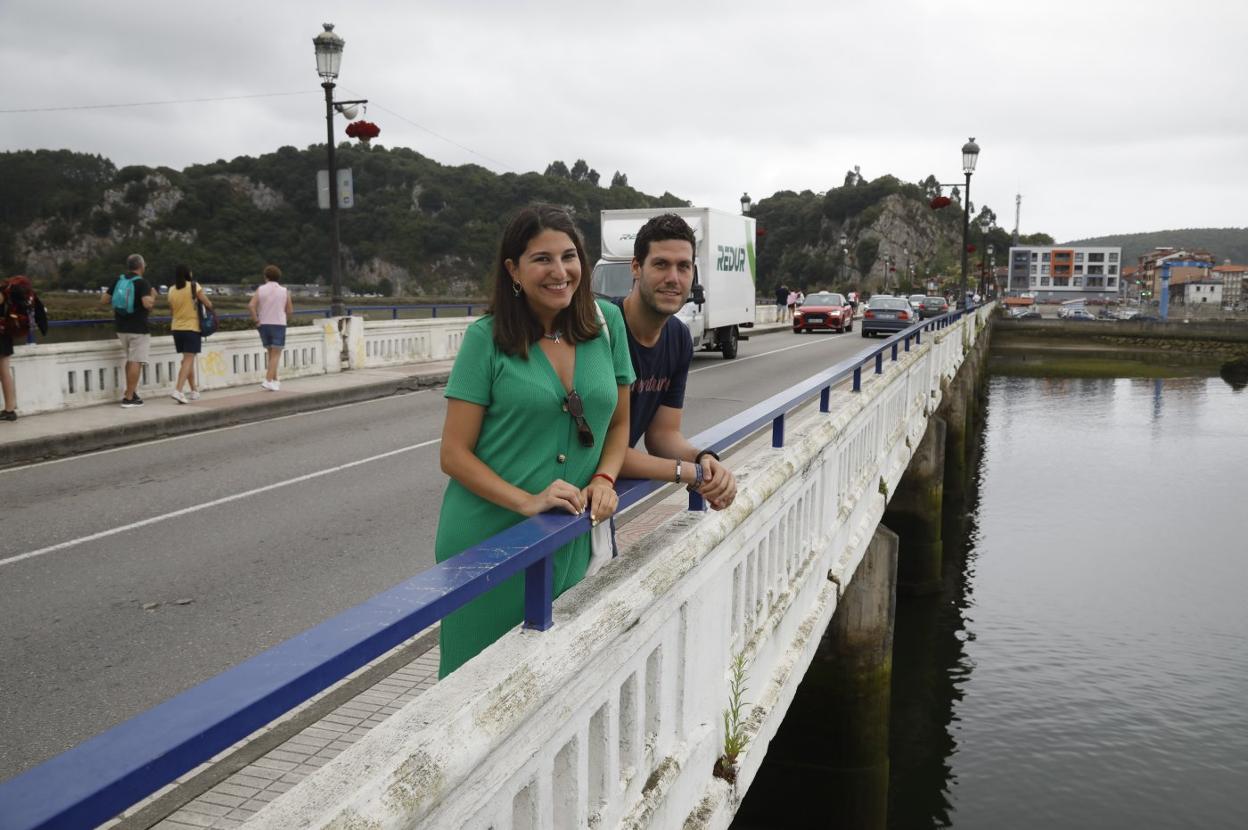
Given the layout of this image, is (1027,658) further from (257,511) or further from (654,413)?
(654,413)

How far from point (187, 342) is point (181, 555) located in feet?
25.6

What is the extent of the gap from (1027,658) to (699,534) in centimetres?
1133

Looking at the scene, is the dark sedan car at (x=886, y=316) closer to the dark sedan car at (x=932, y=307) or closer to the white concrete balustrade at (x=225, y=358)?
Answer: the dark sedan car at (x=932, y=307)

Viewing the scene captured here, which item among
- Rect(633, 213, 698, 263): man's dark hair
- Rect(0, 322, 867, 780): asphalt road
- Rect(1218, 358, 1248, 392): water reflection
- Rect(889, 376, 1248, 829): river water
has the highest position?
Rect(633, 213, 698, 263): man's dark hair

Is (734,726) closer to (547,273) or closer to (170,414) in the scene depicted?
(547,273)

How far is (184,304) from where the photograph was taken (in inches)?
546

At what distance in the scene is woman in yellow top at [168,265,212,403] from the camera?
1382 centimetres

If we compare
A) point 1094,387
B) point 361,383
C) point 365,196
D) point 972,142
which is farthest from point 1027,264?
point 361,383

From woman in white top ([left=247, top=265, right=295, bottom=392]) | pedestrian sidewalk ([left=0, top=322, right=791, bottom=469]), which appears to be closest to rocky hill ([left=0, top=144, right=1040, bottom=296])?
pedestrian sidewalk ([left=0, top=322, right=791, bottom=469])

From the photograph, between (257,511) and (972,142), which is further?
(972,142)

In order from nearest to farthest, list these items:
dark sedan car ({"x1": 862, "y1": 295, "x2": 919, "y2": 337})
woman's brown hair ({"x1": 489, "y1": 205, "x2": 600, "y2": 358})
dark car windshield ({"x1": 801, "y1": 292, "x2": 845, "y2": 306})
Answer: woman's brown hair ({"x1": 489, "y1": 205, "x2": 600, "y2": 358})
dark sedan car ({"x1": 862, "y1": 295, "x2": 919, "y2": 337})
dark car windshield ({"x1": 801, "y1": 292, "x2": 845, "y2": 306})

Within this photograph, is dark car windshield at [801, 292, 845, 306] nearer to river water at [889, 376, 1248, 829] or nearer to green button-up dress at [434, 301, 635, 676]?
river water at [889, 376, 1248, 829]

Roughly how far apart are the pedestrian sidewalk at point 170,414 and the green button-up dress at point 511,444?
1008cm

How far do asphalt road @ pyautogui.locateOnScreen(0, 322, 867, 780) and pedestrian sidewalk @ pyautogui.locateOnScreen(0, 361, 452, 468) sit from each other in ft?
1.34
